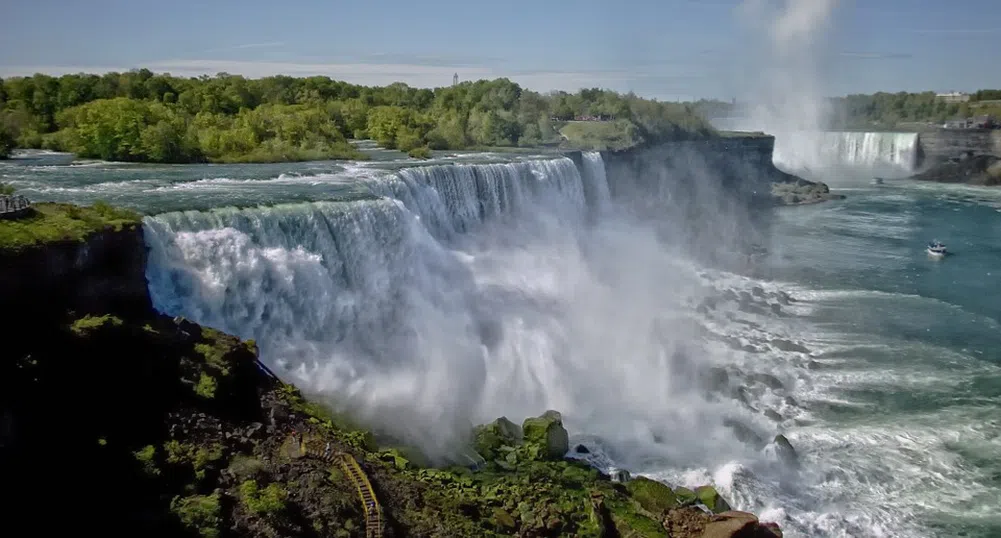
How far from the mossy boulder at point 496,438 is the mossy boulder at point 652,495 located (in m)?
2.52

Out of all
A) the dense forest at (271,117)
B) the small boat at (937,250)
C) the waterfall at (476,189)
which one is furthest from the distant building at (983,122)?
the waterfall at (476,189)

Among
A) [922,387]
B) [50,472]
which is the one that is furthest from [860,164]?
[50,472]

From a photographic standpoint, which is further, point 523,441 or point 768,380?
point 768,380

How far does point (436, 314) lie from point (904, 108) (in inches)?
4093

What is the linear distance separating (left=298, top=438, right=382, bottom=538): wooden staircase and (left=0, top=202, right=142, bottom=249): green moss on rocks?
4.98m

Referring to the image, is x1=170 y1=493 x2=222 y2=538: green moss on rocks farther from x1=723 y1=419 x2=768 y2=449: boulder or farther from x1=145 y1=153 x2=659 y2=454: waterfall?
x1=723 y1=419 x2=768 y2=449: boulder

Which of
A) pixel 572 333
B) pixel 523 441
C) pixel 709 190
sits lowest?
pixel 523 441

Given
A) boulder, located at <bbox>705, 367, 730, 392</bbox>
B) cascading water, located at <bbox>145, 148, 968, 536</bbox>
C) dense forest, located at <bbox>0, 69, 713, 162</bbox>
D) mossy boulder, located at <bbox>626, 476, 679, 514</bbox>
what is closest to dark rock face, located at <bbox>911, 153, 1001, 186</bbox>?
dense forest, located at <bbox>0, 69, 713, 162</bbox>

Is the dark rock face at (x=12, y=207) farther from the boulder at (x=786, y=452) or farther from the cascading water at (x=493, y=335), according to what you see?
the boulder at (x=786, y=452)

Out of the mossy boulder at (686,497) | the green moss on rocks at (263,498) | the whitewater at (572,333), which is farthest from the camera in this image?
the whitewater at (572,333)

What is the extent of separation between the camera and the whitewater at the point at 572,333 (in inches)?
611

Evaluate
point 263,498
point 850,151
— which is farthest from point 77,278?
point 850,151

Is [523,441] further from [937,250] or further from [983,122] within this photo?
[983,122]

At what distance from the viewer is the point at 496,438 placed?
15242 millimetres
